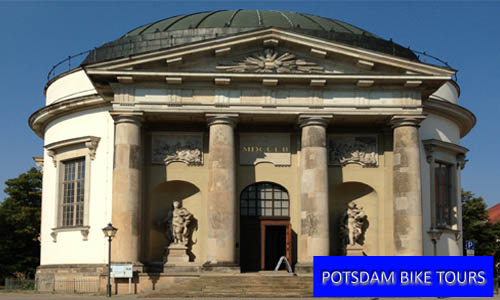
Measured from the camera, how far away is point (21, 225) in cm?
5388

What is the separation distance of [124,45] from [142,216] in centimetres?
1038

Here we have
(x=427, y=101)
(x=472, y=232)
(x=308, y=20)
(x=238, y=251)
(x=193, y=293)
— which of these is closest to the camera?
(x=193, y=293)

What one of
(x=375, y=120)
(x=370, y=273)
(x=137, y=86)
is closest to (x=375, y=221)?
(x=375, y=120)

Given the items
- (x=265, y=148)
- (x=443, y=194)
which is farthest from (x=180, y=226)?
(x=443, y=194)

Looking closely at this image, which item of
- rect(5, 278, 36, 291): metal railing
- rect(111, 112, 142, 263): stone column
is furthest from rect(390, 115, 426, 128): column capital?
rect(5, 278, 36, 291): metal railing

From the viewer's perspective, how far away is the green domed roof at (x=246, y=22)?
41484 millimetres

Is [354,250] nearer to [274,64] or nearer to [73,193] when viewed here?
[274,64]

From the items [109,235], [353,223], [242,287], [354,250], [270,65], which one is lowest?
[242,287]

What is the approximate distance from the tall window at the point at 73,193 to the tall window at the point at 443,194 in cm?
1909

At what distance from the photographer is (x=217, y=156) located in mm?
33719

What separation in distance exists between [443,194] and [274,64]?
1267 cm

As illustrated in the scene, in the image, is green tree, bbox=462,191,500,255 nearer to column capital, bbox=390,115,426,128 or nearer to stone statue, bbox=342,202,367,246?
stone statue, bbox=342,202,367,246

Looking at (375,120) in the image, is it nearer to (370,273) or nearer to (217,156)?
(217,156)

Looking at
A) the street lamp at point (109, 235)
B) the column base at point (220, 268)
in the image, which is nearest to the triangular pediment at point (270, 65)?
the street lamp at point (109, 235)
